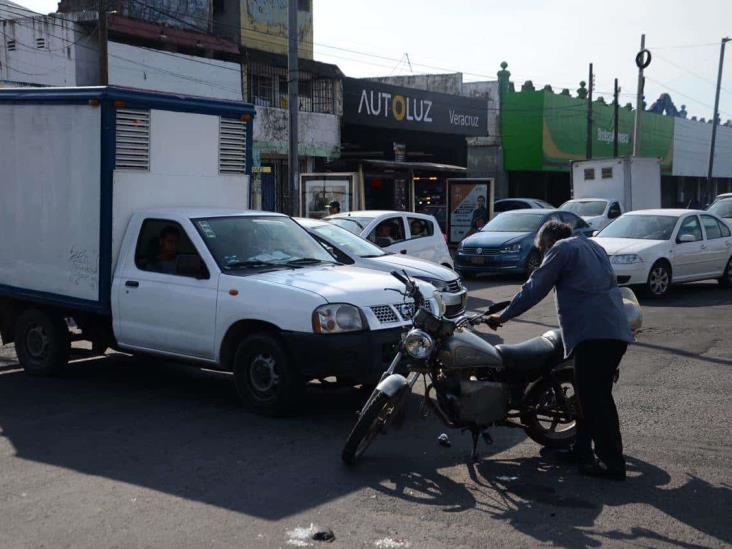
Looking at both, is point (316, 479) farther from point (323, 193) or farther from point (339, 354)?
point (323, 193)

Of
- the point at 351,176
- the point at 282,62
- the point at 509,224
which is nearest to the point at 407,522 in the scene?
the point at 509,224

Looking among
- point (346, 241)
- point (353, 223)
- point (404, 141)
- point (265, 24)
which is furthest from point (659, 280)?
point (265, 24)

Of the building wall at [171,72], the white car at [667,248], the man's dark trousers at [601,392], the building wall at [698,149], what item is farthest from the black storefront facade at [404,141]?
the building wall at [698,149]

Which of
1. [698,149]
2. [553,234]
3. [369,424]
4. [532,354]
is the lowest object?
[369,424]

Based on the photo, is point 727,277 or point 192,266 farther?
point 727,277

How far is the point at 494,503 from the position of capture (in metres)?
5.36

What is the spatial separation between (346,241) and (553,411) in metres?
6.24

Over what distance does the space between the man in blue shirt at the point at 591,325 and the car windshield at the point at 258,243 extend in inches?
111

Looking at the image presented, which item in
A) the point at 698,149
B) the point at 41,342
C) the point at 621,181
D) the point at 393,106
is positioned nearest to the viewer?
the point at 41,342

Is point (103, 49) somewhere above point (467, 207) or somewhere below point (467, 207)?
above

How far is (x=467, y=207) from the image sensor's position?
84.0ft

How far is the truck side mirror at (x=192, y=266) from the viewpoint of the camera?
7.79m

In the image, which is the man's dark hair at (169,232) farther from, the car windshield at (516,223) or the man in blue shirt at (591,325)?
the car windshield at (516,223)

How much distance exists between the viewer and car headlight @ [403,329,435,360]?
19.2 ft
